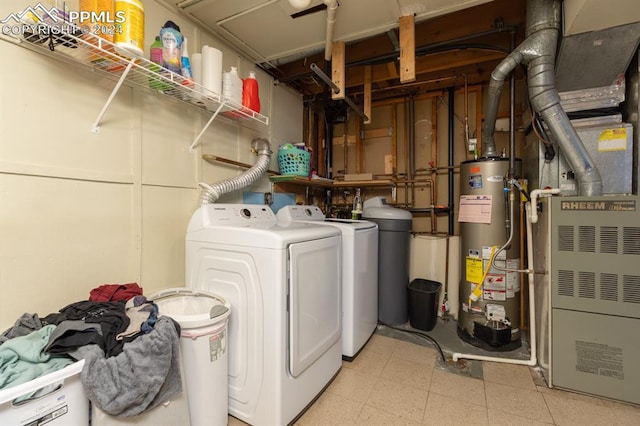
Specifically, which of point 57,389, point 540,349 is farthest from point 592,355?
point 57,389

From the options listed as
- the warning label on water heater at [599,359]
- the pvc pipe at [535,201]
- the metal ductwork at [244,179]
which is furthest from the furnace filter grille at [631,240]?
the metal ductwork at [244,179]

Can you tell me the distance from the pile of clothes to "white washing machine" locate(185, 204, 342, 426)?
1.31 feet

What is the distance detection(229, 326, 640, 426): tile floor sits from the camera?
158 cm

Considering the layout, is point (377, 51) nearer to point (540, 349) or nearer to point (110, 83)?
point (110, 83)

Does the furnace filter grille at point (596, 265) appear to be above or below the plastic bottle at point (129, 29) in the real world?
below

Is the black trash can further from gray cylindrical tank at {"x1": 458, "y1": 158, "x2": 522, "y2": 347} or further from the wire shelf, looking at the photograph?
the wire shelf

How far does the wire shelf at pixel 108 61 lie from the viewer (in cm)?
114

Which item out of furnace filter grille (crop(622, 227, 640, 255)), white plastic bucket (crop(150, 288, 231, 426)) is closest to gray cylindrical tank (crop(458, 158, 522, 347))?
furnace filter grille (crop(622, 227, 640, 255))

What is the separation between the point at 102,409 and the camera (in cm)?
97

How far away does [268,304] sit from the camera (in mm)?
1446

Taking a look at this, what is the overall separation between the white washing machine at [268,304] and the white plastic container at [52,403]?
2.26ft

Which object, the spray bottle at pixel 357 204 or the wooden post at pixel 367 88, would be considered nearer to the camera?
the wooden post at pixel 367 88

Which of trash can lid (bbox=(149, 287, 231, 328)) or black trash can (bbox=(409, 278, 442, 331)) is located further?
black trash can (bbox=(409, 278, 442, 331))

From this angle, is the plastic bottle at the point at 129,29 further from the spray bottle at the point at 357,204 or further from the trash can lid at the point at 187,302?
the spray bottle at the point at 357,204
